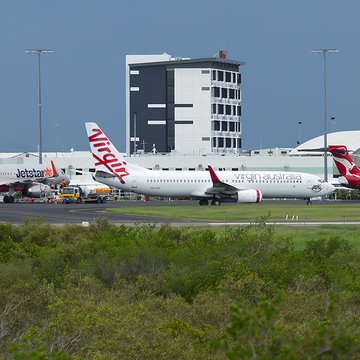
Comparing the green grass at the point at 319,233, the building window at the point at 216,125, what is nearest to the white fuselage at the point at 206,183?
the green grass at the point at 319,233

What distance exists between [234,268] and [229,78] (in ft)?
508

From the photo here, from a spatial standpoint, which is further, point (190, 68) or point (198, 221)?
point (190, 68)

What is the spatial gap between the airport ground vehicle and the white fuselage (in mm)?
15191

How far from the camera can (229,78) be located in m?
178

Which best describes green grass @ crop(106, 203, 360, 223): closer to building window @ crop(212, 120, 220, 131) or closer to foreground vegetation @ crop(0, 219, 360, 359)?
foreground vegetation @ crop(0, 219, 360, 359)

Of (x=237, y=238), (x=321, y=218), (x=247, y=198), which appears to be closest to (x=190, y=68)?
(x=247, y=198)

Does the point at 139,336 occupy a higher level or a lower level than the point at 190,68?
lower

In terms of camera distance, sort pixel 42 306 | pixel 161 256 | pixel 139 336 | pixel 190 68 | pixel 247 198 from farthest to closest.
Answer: pixel 190 68
pixel 247 198
pixel 161 256
pixel 42 306
pixel 139 336

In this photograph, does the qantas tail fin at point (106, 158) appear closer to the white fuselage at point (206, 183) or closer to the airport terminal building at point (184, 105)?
the white fuselage at point (206, 183)

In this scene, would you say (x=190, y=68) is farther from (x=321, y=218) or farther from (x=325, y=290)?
(x=325, y=290)

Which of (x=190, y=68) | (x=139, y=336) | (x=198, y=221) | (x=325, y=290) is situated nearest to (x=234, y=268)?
(x=325, y=290)

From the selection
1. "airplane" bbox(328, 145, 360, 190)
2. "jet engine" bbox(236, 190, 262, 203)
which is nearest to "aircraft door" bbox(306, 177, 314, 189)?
"airplane" bbox(328, 145, 360, 190)

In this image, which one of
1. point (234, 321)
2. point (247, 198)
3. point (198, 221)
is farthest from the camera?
point (247, 198)

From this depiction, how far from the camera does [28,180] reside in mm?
102562
